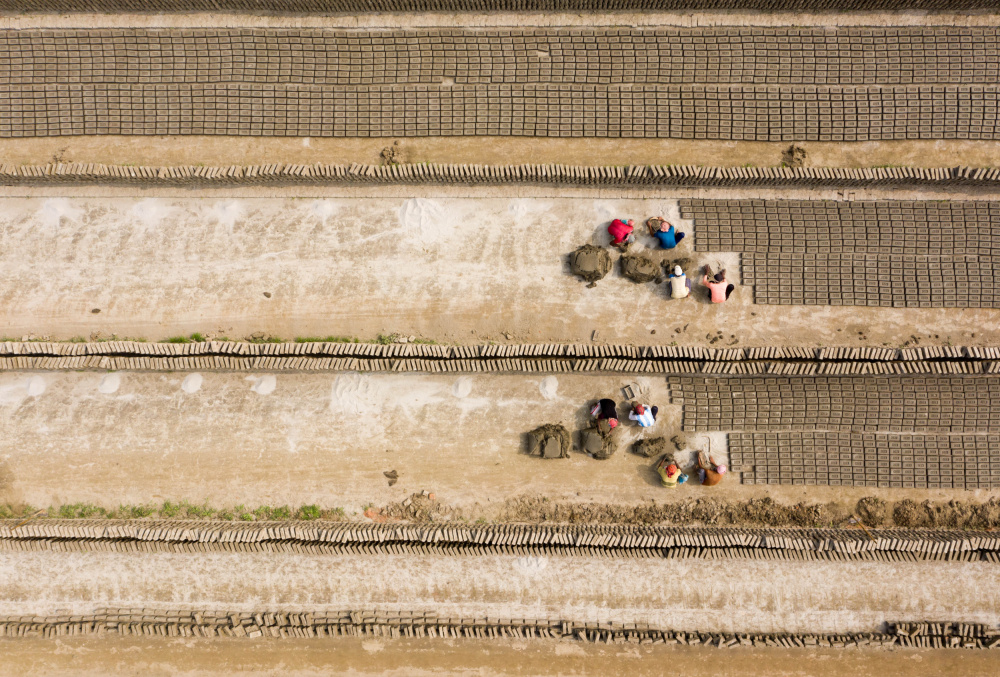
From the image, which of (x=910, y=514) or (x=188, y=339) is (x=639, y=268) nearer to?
(x=910, y=514)

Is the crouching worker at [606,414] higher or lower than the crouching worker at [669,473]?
higher

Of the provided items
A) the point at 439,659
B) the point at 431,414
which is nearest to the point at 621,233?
the point at 431,414

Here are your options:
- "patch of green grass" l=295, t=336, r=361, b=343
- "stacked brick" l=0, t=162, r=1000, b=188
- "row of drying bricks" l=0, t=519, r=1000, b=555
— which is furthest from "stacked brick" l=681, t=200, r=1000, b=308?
"patch of green grass" l=295, t=336, r=361, b=343

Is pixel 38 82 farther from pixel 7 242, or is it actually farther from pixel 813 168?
pixel 813 168

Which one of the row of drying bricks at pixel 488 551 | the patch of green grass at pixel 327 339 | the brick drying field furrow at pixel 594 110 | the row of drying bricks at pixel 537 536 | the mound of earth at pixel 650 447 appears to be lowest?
the row of drying bricks at pixel 488 551

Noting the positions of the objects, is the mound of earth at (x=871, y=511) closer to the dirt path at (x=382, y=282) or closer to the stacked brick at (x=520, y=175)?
the dirt path at (x=382, y=282)

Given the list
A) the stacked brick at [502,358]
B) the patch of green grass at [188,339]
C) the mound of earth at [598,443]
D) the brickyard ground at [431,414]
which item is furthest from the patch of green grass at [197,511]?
the mound of earth at [598,443]
